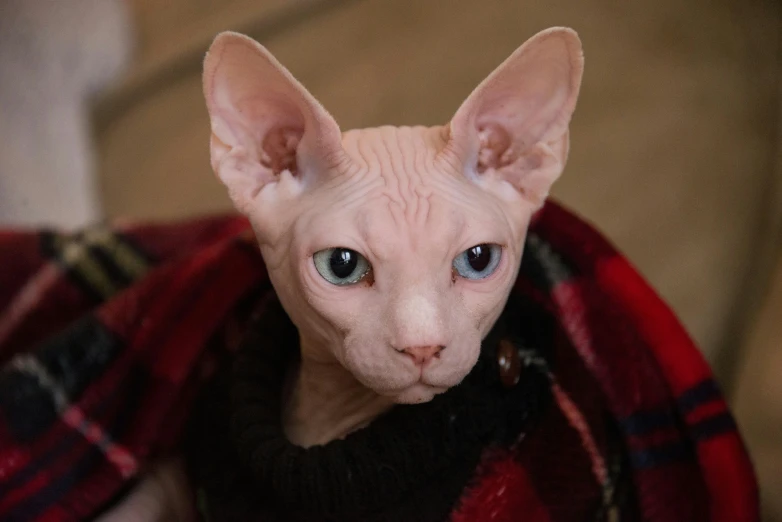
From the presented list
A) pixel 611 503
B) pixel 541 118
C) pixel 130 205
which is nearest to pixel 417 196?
pixel 541 118

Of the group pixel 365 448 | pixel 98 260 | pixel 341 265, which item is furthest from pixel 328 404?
pixel 98 260

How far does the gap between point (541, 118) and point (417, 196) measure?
0.11m

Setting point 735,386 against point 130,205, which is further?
point 130,205

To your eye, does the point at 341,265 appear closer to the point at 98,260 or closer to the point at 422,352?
the point at 422,352

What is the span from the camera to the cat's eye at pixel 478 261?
17.5 inches

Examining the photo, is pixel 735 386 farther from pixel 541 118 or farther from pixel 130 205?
pixel 130 205

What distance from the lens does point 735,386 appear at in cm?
71

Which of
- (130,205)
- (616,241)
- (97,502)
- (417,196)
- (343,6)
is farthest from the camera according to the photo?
(130,205)

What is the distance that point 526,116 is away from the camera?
49 centimetres

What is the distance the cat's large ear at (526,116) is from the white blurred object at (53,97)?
859 mm

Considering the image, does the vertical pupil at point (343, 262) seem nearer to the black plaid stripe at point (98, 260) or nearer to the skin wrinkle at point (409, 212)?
the skin wrinkle at point (409, 212)

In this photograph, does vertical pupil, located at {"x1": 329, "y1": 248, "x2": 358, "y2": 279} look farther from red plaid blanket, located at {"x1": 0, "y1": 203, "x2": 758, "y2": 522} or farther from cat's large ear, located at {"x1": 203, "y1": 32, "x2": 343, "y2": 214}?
red plaid blanket, located at {"x1": 0, "y1": 203, "x2": 758, "y2": 522}

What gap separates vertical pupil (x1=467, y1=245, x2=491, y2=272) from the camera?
0.45 metres

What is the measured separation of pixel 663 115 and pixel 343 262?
0.55 m
